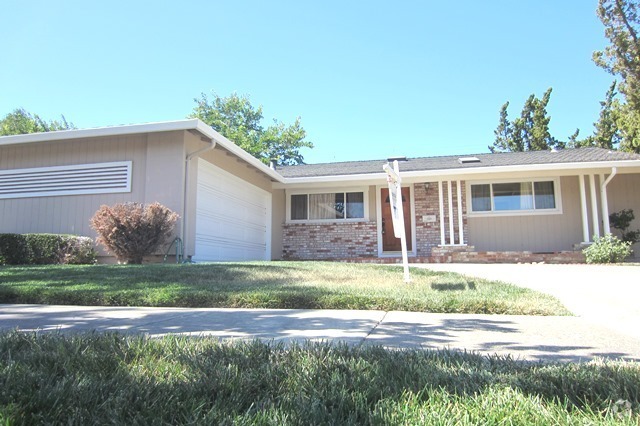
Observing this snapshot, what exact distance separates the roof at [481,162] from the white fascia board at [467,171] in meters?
0.16

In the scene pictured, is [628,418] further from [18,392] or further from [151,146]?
[151,146]

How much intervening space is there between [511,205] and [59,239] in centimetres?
1247

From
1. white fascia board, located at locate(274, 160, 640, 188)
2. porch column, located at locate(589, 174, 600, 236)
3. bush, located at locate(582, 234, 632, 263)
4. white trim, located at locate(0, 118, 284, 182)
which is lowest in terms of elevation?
bush, located at locate(582, 234, 632, 263)

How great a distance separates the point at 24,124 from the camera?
115ft

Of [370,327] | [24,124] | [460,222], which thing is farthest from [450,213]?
[24,124]

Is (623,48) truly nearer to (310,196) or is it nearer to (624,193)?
(624,193)

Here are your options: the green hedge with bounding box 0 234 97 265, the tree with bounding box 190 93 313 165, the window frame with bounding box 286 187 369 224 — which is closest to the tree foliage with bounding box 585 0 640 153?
the window frame with bounding box 286 187 369 224

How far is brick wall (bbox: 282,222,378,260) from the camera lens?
A: 46.5ft

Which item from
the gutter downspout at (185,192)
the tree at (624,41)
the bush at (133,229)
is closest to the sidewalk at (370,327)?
the bush at (133,229)

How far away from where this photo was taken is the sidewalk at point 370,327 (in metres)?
2.76

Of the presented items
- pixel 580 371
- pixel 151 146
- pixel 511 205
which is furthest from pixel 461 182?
pixel 580 371

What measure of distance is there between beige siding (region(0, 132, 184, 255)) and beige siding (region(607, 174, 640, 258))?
12634 millimetres

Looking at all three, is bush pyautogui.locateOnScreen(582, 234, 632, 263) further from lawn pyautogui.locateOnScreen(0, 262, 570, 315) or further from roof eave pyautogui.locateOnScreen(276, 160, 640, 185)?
lawn pyautogui.locateOnScreen(0, 262, 570, 315)

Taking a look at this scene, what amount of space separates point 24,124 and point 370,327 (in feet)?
134
